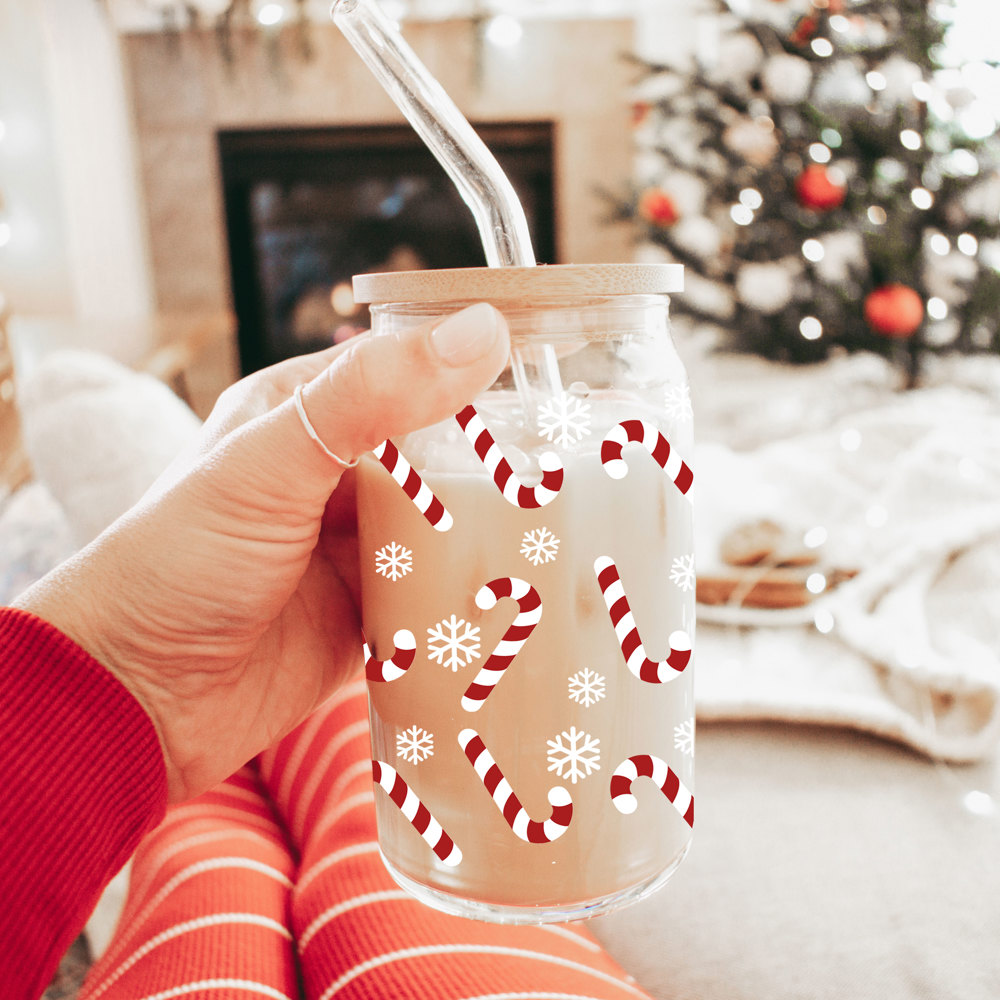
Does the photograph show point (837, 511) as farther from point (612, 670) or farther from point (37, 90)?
point (37, 90)

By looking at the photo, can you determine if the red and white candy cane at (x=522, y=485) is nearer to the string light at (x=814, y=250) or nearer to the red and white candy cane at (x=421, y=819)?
the red and white candy cane at (x=421, y=819)

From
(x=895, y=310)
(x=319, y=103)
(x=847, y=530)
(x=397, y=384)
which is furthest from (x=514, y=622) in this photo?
(x=319, y=103)

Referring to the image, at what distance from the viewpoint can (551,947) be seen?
0.60 m

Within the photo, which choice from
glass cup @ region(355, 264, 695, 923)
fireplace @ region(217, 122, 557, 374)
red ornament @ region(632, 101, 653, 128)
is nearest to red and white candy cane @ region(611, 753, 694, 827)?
glass cup @ region(355, 264, 695, 923)

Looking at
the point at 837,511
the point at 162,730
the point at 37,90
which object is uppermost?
the point at 37,90

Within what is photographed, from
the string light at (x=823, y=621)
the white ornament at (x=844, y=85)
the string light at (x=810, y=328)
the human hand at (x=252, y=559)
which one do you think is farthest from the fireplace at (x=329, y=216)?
the human hand at (x=252, y=559)

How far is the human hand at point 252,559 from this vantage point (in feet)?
1.26

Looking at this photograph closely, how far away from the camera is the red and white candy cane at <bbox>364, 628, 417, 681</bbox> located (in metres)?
0.41

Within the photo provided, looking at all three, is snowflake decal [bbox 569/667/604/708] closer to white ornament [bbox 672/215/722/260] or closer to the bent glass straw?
the bent glass straw

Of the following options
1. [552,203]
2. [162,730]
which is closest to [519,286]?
[162,730]

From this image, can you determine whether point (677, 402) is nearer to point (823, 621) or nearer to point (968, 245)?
point (823, 621)

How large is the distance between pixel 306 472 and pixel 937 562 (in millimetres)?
1185

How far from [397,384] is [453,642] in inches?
4.6

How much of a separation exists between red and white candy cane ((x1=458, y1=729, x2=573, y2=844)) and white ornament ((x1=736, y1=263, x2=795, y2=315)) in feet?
8.23
